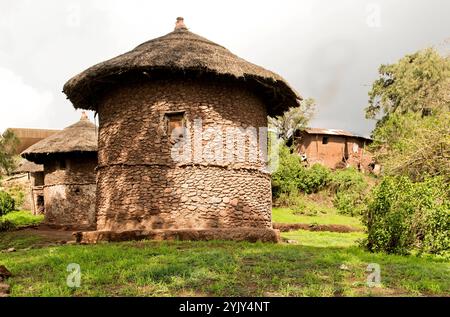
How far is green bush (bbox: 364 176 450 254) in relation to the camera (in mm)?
9656

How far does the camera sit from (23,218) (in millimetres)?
27891

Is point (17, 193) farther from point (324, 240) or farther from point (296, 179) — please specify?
point (324, 240)

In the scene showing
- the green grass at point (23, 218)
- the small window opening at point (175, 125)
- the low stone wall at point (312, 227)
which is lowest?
the low stone wall at point (312, 227)

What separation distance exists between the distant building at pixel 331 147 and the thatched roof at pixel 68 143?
22434 mm

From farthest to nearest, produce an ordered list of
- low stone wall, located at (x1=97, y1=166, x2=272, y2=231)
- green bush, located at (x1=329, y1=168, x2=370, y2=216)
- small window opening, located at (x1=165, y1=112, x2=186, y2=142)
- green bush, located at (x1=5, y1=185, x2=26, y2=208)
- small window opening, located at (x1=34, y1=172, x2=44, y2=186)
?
green bush, located at (x1=5, y1=185, x2=26, y2=208) → small window opening, located at (x1=34, y1=172, x2=44, y2=186) → green bush, located at (x1=329, y1=168, x2=370, y2=216) → small window opening, located at (x1=165, y1=112, x2=186, y2=142) → low stone wall, located at (x1=97, y1=166, x2=272, y2=231)

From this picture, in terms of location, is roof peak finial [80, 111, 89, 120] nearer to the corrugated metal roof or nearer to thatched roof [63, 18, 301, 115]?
thatched roof [63, 18, 301, 115]

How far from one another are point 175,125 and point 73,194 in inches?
512

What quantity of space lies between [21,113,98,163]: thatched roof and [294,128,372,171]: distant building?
Result: 22434 mm

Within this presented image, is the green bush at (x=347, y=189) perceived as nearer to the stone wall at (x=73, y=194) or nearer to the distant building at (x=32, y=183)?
the stone wall at (x=73, y=194)

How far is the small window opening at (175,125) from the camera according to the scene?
11.8m

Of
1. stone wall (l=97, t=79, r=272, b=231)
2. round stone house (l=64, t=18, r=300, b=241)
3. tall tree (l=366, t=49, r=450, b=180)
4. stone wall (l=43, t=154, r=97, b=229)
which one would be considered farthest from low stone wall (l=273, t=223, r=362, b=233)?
stone wall (l=43, t=154, r=97, b=229)

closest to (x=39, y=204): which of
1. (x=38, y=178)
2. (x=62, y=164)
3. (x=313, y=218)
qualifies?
(x=38, y=178)

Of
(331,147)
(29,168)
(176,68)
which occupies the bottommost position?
(29,168)

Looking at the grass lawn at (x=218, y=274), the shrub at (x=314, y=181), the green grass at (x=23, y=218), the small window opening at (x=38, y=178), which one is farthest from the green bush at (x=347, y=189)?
the grass lawn at (x=218, y=274)
